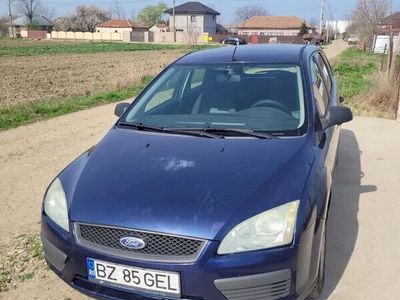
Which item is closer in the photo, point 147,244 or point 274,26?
point 147,244

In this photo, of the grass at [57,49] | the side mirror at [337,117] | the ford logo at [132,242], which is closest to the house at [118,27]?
the grass at [57,49]

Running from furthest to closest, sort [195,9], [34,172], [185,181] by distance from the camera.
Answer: [195,9] → [34,172] → [185,181]

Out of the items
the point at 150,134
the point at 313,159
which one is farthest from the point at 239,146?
the point at 150,134

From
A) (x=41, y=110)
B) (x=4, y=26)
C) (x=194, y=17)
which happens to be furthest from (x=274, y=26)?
(x=41, y=110)

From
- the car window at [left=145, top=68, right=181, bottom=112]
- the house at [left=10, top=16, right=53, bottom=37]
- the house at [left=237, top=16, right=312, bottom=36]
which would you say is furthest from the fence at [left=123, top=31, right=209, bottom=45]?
the car window at [left=145, top=68, right=181, bottom=112]

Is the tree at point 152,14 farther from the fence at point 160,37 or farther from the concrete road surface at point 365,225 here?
the concrete road surface at point 365,225

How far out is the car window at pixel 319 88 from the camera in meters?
3.74

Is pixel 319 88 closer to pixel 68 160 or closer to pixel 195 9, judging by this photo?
pixel 68 160

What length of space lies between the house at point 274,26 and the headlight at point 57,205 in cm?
9270

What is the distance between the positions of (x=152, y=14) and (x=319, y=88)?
122005 millimetres

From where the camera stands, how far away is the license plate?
2316 mm

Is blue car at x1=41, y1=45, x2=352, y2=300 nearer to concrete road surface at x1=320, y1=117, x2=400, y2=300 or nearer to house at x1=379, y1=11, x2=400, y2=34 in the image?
concrete road surface at x1=320, y1=117, x2=400, y2=300

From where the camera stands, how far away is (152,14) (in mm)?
119750

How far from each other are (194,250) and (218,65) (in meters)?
2.13
